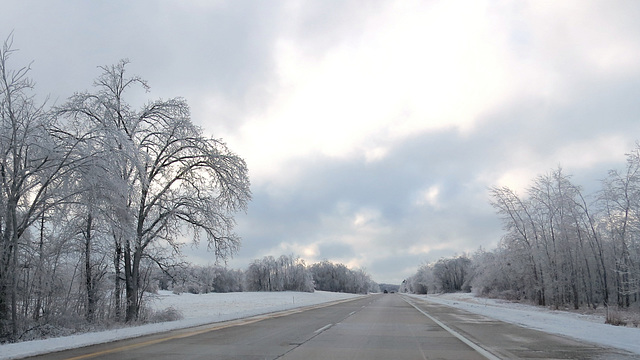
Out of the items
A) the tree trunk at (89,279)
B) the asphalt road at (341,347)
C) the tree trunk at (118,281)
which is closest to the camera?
the asphalt road at (341,347)

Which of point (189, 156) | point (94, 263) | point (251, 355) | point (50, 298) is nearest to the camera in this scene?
point (251, 355)

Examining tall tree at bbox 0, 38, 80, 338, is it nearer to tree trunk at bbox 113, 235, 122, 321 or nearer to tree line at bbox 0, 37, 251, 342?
tree line at bbox 0, 37, 251, 342

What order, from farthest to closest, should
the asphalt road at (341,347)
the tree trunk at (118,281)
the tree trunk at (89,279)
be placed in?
the tree trunk at (118,281)
the tree trunk at (89,279)
the asphalt road at (341,347)

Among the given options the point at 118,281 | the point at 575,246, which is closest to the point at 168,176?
the point at 118,281

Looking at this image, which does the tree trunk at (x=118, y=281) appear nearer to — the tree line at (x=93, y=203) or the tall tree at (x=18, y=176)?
the tree line at (x=93, y=203)

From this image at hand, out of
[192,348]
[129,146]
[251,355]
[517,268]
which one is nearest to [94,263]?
[129,146]

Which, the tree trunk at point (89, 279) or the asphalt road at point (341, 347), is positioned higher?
the tree trunk at point (89, 279)

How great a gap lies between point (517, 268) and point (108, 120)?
45.2m

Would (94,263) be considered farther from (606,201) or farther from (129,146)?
(606,201)

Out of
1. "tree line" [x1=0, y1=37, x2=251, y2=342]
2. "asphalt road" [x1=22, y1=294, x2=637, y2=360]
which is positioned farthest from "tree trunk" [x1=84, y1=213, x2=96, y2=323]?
"asphalt road" [x1=22, y1=294, x2=637, y2=360]

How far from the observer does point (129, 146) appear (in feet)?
54.3

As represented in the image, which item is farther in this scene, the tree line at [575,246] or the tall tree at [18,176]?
the tree line at [575,246]

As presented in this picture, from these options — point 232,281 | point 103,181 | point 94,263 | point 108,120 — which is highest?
point 108,120

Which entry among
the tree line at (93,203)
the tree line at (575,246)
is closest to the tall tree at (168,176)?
the tree line at (93,203)
